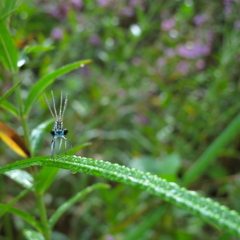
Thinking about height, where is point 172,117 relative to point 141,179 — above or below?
above

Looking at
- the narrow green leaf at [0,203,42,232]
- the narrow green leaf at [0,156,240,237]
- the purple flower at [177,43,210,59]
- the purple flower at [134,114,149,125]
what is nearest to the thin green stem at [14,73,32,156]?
the narrow green leaf at [0,203,42,232]

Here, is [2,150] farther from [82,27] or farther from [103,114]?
[82,27]

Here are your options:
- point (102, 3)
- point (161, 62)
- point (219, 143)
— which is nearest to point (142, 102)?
point (161, 62)

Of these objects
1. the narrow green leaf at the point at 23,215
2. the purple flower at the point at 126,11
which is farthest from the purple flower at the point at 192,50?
the narrow green leaf at the point at 23,215

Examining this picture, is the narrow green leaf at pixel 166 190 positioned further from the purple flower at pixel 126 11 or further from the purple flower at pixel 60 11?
the purple flower at pixel 126 11

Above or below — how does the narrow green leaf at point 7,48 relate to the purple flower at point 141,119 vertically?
below

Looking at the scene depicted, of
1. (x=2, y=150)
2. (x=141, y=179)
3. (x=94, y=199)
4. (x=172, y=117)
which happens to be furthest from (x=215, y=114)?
(x=141, y=179)

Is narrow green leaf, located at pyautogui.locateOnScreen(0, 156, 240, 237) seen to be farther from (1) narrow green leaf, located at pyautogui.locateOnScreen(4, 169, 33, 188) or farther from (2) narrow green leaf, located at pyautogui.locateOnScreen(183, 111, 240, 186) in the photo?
(2) narrow green leaf, located at pyautogui.locateOnScreen(183, 111, 240, 186)

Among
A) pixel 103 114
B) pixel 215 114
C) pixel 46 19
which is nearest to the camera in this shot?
pixel 215 114
